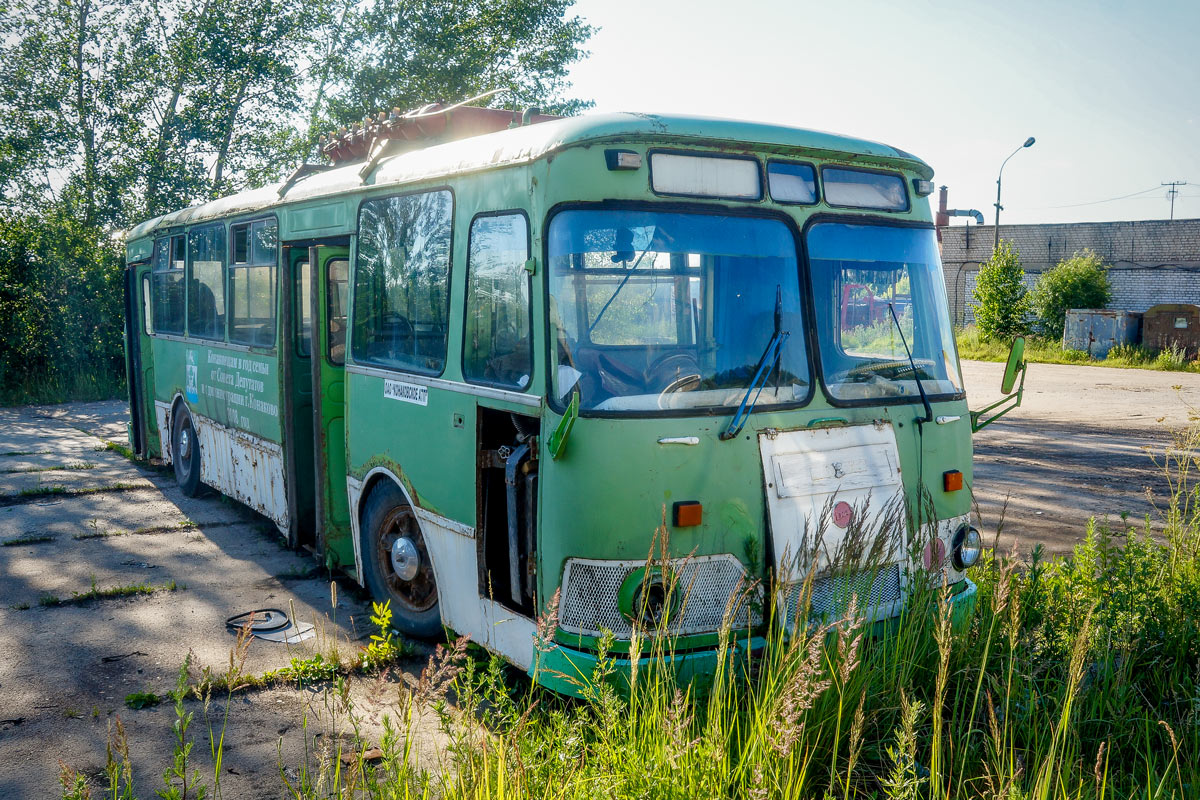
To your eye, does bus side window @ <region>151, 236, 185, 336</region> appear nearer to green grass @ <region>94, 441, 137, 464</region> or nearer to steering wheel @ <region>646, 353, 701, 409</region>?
green grass @ <region>94, 441, 137, 464</region>

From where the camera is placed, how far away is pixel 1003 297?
34.0 meters

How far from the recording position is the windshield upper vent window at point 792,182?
14.6 feet

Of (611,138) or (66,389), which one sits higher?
(611,138)

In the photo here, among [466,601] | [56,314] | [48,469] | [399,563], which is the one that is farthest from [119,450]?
[466,601]

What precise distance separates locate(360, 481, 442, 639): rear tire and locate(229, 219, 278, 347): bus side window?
2116mm

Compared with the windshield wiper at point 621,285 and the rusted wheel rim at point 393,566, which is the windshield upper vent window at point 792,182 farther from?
the rusted wheel rim at point 393,566

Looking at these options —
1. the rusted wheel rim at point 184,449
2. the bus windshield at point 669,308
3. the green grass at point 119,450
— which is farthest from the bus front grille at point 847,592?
the green grass at point 119,450

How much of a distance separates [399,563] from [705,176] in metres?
2.79

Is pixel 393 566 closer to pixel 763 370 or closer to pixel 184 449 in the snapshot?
pixel 763 370

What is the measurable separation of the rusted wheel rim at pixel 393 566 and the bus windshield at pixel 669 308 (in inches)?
71.1

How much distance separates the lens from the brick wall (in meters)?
35.8

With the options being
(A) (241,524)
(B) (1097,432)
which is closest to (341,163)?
(A) (241,524)

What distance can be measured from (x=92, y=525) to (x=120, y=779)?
5062 millimetres

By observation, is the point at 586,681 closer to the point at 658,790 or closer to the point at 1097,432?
the point at 658,790
